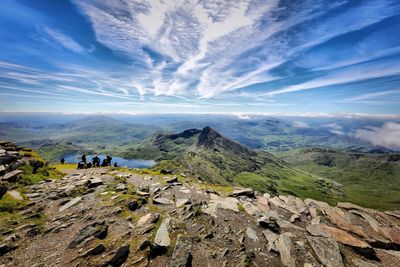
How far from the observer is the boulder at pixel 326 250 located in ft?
42.9

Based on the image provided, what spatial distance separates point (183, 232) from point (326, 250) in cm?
1111

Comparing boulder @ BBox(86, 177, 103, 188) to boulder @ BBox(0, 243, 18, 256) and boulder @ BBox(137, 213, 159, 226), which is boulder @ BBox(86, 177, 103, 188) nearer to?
boulder @ BBox(137, 213, 159, 226)

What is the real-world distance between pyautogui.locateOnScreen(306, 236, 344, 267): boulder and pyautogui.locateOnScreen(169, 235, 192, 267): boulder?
9404 mm

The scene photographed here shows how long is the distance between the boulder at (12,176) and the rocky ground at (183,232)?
960 millimetres

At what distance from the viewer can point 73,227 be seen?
15742 millimetres

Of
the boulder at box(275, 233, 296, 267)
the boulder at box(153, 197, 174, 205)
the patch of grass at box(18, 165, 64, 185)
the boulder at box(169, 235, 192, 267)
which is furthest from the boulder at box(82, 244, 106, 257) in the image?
the patch of grass at box(18, 165, 64, 185)

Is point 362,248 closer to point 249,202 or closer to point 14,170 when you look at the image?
A: point 249,202

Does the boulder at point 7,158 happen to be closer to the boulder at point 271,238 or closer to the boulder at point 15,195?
the boulder at point 15,195

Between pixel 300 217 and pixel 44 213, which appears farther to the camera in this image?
pixel 300 217

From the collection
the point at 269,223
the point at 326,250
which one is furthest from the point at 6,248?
the point at 326,250

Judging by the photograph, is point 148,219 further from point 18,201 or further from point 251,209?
point 18,201

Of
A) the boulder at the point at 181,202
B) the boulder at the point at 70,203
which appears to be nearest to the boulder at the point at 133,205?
the boulder at the point at 181,202

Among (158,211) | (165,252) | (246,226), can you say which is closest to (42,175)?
(158,211)

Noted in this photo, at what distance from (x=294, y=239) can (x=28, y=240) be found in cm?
2062
